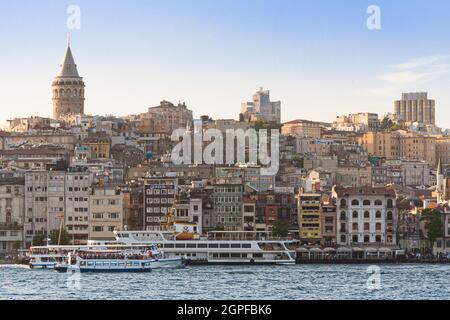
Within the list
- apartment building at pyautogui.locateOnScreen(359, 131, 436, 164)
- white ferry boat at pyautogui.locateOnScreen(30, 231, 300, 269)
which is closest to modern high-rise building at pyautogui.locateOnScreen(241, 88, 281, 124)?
apartment building at pyautogui.locateOnScreen(359, 131, 436, 164)

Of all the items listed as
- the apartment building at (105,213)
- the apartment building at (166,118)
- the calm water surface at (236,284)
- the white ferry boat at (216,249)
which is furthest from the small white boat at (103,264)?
the apartment building at (166,118)

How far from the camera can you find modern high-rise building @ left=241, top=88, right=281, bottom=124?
9812cm

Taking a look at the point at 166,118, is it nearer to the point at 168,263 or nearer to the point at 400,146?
the point at 400,146

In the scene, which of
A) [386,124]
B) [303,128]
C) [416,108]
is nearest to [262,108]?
[303,128]

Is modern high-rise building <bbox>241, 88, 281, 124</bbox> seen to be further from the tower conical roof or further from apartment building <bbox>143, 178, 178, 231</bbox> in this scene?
apartment building <bbox>143, 178, 178, 231</bbox>

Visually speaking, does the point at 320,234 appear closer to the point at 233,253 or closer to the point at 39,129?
the point at 233,253

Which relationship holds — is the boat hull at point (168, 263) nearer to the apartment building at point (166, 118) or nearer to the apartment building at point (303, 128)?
the apartment building at point (166, 118)

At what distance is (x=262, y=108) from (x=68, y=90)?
16783 mm

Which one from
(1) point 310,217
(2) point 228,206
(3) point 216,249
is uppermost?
(2) point 228,206

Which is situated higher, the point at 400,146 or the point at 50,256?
the point at 400,146

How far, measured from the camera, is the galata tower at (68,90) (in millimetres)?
100938

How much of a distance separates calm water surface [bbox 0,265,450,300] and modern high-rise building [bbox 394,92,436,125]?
3322 inches

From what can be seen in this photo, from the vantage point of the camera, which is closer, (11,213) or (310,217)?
(310,217)

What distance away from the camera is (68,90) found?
101000 mm
